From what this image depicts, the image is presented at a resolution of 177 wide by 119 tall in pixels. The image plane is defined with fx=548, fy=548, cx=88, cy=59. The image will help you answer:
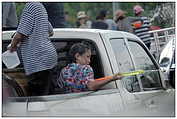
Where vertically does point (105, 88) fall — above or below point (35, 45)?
below

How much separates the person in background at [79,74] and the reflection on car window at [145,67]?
0.74 meters

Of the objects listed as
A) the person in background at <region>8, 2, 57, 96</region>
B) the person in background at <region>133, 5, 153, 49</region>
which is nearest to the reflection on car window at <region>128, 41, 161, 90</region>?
the person in background at <region>8, 2, 57, 96</region>

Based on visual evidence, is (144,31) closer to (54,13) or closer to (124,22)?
(124,22)

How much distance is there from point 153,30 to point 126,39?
19.6 ft

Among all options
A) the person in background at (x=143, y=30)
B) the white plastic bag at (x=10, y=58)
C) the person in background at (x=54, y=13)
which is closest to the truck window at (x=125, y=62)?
the white plastic bag at (x=10, y=58)

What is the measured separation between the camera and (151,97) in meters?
5.19

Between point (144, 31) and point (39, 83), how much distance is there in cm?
699

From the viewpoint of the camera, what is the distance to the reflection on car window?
5.47 m

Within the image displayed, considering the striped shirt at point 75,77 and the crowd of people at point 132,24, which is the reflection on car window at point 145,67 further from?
the crowd of people at point 132,24

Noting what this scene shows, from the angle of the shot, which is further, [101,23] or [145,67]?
[101,23]

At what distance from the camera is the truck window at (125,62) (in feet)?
16.6

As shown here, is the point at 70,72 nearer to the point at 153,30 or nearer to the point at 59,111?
the point at 59,111

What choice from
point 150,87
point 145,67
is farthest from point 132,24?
point 150,87

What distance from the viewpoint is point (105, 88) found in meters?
4.71
